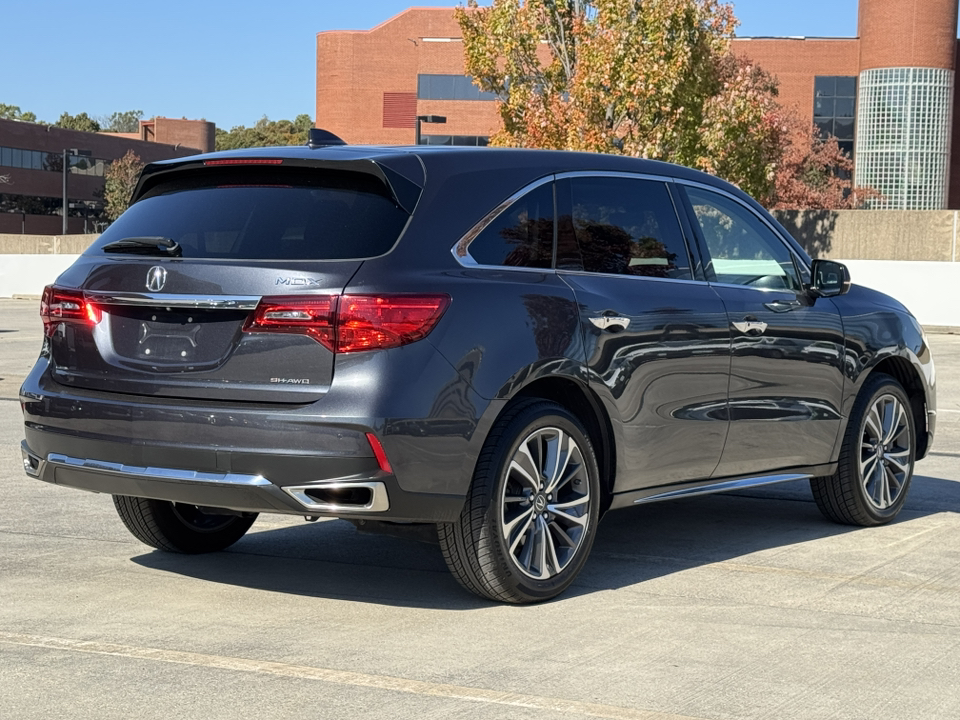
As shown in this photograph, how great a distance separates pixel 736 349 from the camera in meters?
6.99

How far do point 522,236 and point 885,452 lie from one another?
3.09 m

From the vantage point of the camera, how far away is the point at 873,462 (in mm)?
8117

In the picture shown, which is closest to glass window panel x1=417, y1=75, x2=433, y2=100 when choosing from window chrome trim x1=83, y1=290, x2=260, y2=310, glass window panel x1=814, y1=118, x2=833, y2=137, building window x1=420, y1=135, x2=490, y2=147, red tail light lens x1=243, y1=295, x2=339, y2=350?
building window x1=420, y1=135, x2=490, y2=147

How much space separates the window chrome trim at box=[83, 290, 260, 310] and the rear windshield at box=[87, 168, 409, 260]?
214mm

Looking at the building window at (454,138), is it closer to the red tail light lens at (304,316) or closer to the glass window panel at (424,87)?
the glass window panel at (424,87)

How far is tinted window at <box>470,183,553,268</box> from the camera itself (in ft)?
19.4

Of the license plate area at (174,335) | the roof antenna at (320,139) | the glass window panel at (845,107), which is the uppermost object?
the glass window panel at (845,107)

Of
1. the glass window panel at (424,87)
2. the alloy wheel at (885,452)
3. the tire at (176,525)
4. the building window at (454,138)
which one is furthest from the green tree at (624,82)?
the glass window panel at (424,87)

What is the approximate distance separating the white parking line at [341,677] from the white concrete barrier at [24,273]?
39.1 metres

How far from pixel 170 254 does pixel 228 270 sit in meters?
0.41

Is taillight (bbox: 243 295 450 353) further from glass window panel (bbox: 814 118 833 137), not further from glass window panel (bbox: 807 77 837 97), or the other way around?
glass window panel (bbox: 807 77 837 97)

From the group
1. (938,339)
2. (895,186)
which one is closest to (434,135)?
(895,186)

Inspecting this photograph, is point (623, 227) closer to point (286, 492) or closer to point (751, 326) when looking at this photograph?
point (751, 326)

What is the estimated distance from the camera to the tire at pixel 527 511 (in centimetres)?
574
